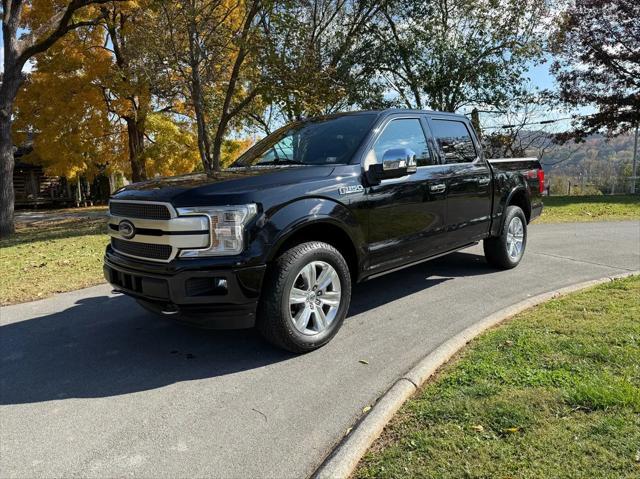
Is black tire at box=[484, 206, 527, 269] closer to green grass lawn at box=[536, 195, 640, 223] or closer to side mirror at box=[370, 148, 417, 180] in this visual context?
side mirror at box=[370, 148, 417, 180]

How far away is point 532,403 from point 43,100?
61.7 ft

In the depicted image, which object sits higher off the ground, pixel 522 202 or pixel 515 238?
pixel 522 202

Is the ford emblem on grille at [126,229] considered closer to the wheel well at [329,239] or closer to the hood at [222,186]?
the hood at [222,186]

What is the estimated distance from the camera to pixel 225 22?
44.5ft

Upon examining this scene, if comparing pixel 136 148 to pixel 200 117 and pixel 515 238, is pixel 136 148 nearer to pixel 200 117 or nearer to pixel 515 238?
pixel 200 117

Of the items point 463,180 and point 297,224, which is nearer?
point 297,224

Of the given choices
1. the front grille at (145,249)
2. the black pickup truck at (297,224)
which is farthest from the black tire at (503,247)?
the front grille at (145,249)

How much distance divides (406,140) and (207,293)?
2630 mm

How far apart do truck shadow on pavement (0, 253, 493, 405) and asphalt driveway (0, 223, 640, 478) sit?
15mm

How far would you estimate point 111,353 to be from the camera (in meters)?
3.99

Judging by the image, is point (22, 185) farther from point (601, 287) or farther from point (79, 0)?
point (601, 287)

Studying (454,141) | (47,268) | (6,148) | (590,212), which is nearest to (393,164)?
(454,141)

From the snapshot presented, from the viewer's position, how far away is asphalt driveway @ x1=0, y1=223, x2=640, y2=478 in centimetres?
261

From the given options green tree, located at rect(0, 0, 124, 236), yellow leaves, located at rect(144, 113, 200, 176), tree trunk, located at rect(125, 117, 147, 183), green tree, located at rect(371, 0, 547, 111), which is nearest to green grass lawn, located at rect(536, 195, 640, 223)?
green tree, located at rect(371, 0, 547, 111)
